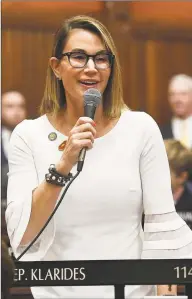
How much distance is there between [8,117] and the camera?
93.5 inches

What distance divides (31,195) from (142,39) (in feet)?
2.35

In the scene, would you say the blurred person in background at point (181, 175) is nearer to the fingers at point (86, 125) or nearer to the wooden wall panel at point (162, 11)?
the wooden wall panel at point (162, 11)

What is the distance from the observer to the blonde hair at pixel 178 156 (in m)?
2.35

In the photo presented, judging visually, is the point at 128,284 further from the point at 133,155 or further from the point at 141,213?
the point at 133,155

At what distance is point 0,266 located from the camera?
81.6 inches

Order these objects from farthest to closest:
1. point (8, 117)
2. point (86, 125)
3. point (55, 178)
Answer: point (8, 117) → point (55, 178) → point (86, 125)

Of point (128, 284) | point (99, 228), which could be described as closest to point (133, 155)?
point (99, 228)

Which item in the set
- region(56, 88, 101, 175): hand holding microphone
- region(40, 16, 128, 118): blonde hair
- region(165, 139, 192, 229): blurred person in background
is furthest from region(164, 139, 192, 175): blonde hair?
region(56, 88, 101, 175): hand holding microphone

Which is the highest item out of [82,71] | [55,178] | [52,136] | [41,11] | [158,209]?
[41,11]

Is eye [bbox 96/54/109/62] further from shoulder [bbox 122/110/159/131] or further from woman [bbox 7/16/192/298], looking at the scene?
shoulder [bbox 122/110/159/131]

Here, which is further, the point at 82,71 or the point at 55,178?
the point at 82,71

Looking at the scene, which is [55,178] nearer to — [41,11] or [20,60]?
[20,60]

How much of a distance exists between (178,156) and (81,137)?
0.61m

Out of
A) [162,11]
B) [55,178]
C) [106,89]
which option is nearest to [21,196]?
[55,178]
